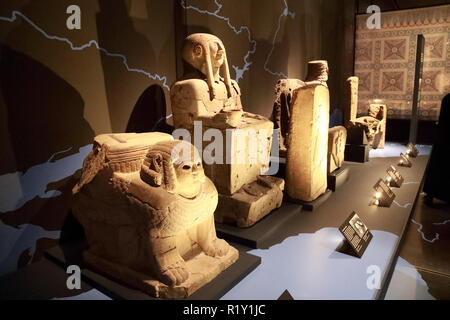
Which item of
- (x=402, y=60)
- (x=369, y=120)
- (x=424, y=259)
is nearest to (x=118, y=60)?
(x=424, y=259)

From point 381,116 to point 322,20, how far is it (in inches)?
87.9

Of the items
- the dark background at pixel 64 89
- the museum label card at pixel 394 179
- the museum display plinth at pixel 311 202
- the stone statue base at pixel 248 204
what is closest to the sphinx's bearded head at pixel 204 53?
the dark background at pixel 64 89

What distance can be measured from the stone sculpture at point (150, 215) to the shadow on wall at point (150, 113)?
85 cm

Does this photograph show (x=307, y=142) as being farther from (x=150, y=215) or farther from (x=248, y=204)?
(x=150, y=215)

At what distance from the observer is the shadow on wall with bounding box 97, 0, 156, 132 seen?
3.04 metres

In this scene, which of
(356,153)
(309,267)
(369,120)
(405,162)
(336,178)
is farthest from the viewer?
(369,120)

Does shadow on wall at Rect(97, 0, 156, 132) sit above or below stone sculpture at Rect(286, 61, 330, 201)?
above

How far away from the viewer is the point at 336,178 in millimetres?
4352

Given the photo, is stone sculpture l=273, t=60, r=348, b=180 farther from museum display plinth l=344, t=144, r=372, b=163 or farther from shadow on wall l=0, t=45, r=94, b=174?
shadow on wall l=0, t=45, r=94, b=174

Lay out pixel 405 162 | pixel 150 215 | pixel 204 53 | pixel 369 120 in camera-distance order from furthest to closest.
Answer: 1. pixel 369 120
2. pixel 405 162
3. pixel 204 53
4. pixel 150 215

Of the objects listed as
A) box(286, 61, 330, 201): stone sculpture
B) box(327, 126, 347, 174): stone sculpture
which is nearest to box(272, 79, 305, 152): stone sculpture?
box(327, 126, 347, 174): stone sculpture

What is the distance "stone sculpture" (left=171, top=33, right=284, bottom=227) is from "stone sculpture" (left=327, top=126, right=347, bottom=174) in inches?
45.4

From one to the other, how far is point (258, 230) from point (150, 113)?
1469 mm
